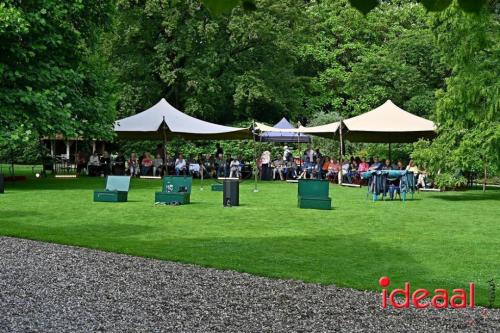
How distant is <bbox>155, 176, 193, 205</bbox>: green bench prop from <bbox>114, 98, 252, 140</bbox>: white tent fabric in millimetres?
12945

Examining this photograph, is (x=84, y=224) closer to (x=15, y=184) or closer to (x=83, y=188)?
(x=83, y=188)

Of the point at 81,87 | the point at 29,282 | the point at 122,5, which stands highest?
the point at 122,5

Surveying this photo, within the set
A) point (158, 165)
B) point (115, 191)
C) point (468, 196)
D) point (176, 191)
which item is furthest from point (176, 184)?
point (158, 165)

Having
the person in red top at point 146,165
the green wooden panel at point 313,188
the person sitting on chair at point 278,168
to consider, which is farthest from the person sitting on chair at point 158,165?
the green wooden panel at point 313,188

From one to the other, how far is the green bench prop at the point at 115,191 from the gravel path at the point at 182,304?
9949 mm

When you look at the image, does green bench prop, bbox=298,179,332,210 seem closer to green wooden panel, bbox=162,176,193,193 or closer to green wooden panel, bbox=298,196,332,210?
green wooden panel, bbox=298,196,332,210

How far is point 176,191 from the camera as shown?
65.3ft

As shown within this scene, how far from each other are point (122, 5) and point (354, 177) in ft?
61.9

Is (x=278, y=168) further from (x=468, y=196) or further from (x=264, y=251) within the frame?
(x=264, y=251)

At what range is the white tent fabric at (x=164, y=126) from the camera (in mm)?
32844

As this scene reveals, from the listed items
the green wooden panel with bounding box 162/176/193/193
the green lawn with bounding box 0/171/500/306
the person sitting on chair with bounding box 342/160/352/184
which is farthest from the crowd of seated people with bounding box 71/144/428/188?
the green wooden panel with bounding box 162/176/193/193

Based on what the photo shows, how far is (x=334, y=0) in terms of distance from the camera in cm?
5359

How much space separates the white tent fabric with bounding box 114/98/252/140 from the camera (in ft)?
108

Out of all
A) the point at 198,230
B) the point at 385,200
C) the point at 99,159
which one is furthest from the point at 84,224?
the point at 99,159
